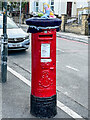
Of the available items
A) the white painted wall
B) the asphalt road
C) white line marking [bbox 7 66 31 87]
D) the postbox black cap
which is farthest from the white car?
the white painted wall

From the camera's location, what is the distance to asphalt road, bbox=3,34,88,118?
5809 millimetres

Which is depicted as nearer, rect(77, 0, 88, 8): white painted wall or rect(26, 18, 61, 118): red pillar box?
rect(26, 18, 61, 118): red pillar box

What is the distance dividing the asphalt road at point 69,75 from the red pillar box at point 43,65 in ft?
1.51

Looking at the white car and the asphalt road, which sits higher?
the white car

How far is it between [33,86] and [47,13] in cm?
147

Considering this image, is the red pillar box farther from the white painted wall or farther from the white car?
the white painted wall

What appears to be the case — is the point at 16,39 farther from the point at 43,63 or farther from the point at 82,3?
the point at 82,3

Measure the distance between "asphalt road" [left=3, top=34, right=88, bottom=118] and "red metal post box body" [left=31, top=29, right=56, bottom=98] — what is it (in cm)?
71

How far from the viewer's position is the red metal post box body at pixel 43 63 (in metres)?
4.48

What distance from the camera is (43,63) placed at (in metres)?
4.57

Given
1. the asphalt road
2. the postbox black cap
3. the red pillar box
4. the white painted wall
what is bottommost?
the asphalt road

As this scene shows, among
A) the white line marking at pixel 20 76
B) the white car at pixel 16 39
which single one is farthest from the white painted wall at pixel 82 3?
the white line marking at pixel 20 76

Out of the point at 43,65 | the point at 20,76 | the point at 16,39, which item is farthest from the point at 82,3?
the point at 43,65

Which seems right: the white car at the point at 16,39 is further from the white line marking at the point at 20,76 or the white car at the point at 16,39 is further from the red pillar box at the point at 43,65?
the red pillar box at the point at 43,65
